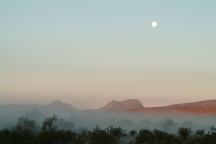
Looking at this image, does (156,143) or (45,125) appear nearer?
(156,143)

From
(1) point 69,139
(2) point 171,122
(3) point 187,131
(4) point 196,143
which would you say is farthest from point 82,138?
(2) point 171,122

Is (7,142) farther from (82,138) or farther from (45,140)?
(82,138)

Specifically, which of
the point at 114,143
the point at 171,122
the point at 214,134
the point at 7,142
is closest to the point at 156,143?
the point at 114,143

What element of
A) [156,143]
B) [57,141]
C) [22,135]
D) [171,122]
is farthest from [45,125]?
[171,122]

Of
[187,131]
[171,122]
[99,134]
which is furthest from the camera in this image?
[171,122]

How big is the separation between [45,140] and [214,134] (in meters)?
24.8

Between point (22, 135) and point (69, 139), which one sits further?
point (22, 135)

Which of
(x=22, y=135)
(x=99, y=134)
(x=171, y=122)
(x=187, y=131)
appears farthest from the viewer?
(x=171, y=122)

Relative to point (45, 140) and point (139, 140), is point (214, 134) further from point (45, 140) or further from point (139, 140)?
point (45, 140)

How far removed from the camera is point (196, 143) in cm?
8206

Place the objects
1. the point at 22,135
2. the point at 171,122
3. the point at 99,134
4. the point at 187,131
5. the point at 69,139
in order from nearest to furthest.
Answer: the point at 99,134, the point at 69,139, the point at 22,135, the point at 187,131, the point at 171,122

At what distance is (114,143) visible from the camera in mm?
79500

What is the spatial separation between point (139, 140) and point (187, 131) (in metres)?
23.0

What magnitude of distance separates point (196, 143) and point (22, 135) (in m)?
27.3
